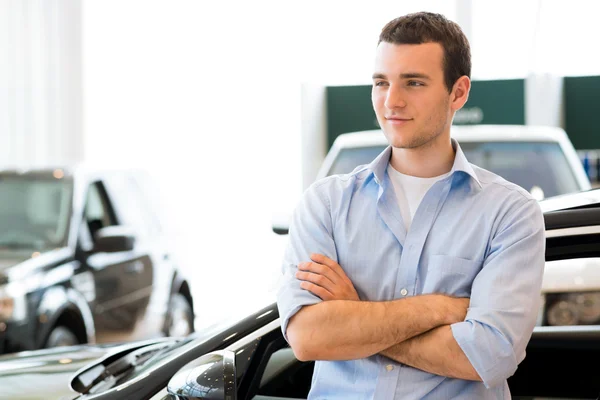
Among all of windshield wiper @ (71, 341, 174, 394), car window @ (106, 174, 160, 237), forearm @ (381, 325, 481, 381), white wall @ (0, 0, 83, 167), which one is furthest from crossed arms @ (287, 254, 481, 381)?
white wall @ (0, 0, 83, 167)

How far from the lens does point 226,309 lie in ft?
35.0

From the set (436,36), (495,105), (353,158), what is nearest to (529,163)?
(353,158)

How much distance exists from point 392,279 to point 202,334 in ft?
2.63

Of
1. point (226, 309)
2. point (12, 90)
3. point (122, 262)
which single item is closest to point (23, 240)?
point (122, 262)

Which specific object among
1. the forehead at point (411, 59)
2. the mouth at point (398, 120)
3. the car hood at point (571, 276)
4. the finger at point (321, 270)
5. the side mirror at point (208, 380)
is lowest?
the car hood at point (571, 276)

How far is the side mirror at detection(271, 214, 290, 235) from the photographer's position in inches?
202

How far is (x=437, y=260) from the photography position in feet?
7.75

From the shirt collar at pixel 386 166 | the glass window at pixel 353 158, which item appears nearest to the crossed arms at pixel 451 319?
the shirt collar at pixel 386 166

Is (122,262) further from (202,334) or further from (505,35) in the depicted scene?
(505,35)

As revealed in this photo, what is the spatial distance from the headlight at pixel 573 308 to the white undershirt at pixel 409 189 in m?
1.89

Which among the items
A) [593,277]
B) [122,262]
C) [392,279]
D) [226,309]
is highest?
[392,279]

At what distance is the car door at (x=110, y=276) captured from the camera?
6.65 m

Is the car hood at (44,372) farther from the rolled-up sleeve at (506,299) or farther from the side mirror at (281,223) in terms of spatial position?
the side mirror at (281,223)

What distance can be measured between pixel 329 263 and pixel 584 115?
6.89 m
